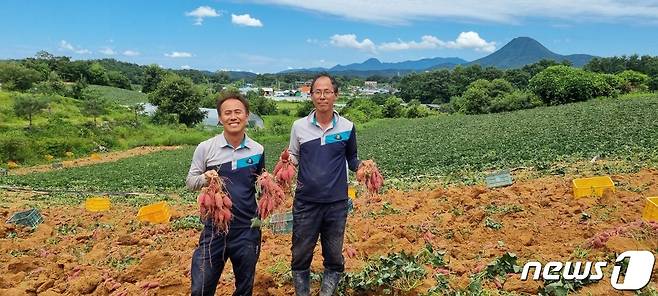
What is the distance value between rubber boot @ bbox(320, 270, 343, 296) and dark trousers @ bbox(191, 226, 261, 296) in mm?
561

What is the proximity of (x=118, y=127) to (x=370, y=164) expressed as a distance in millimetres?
34646

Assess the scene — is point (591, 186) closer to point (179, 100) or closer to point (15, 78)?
point (179, 100)

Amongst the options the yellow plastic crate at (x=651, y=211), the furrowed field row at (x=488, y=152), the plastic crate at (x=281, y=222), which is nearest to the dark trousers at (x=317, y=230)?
the plastic crate at (x=281, y=222)

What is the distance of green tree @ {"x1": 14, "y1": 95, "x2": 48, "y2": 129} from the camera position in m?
30.7

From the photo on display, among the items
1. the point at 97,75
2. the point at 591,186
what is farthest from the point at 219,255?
the point at 97,75

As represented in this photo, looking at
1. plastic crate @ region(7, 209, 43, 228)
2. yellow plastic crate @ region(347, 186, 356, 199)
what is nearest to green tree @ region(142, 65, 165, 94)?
plastic crate @ region(7, 209, 43, 228)

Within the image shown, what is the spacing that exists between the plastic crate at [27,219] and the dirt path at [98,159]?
15.5m

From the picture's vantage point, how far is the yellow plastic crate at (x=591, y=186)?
21.8 ft

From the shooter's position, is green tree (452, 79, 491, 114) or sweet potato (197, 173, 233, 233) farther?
green tree (452, 79, 491, 114)

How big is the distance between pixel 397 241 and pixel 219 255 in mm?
2166

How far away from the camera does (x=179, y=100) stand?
46812 mm

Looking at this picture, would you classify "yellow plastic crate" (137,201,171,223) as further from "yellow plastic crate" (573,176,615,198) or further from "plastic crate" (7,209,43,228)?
"yellow plastic crate" (573,176,615,198)

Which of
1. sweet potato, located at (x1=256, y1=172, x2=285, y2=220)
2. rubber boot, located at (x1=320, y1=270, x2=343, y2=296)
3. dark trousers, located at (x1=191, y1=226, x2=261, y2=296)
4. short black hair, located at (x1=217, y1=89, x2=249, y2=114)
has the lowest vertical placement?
rubber boot, located at (x1=320, y1=270, x2=343, y2=296)

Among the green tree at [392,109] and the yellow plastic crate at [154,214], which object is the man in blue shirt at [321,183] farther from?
the green tree at [392,109]
